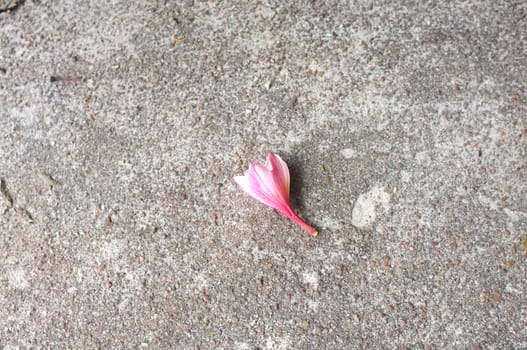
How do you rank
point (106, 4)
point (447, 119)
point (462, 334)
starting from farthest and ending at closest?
point (106, 4), point (447, 119), point (462, 334)

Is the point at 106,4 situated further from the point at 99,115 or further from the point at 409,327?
the point at 409,327

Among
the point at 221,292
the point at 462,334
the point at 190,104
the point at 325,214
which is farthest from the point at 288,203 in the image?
the point at 462,334

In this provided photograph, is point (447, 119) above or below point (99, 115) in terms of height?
below
